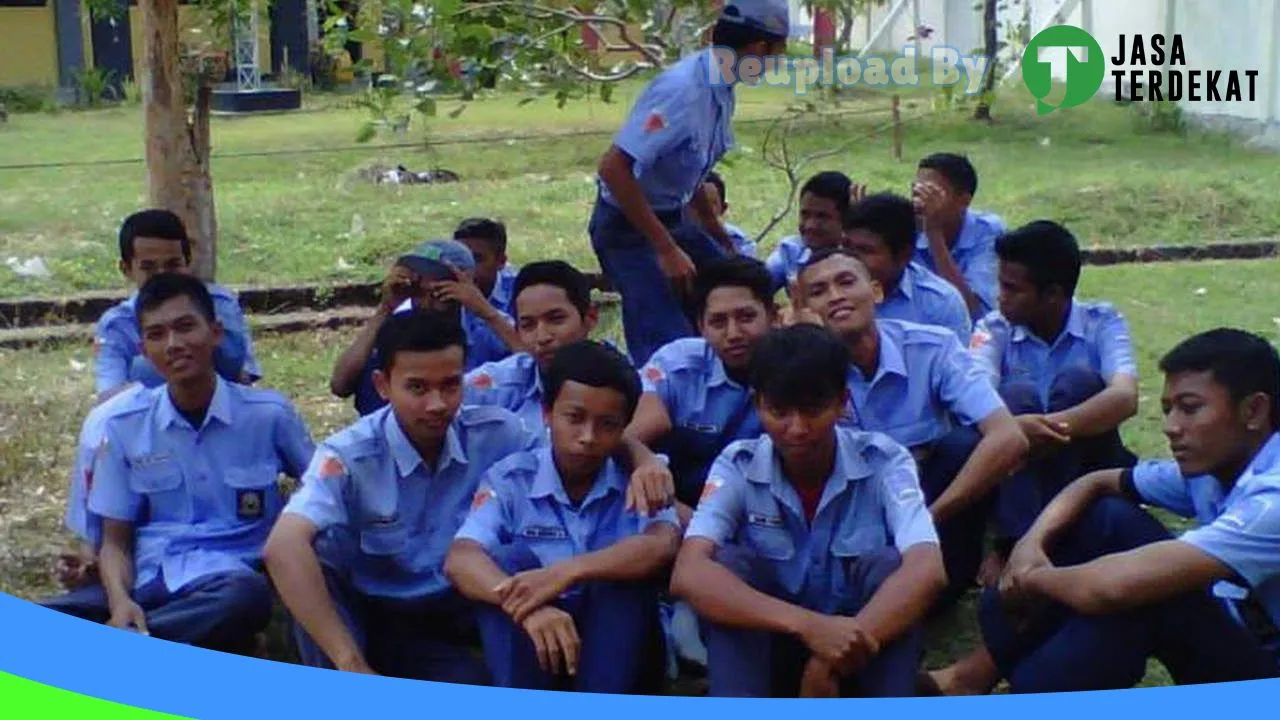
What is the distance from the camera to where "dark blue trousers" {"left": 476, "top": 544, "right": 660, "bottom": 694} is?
2766 mm

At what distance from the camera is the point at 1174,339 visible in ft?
20.3

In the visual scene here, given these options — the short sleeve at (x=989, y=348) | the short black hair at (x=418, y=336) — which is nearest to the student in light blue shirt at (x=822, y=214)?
the short sleeve at (x=989, y=348)

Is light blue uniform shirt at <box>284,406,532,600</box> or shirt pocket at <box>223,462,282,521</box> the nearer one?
light blue uniform shirt at <box>284,406,532,600</box>

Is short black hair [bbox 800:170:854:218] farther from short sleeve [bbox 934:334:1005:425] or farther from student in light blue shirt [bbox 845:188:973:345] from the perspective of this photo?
short sleeve [bbox 934:334:1005:425]

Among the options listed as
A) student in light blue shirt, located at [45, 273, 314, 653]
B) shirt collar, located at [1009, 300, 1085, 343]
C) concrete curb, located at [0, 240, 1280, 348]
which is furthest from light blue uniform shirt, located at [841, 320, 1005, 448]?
concrete curb, located at [0, 240, 1280, 348]

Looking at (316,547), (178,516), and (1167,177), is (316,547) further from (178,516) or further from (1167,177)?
(1167,177)

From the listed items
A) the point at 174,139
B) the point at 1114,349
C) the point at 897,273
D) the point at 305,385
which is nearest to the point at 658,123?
the point at 897,273

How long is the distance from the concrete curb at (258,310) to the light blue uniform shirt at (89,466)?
10.9 ft

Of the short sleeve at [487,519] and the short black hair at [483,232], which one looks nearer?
the short sleeve at [487,519]

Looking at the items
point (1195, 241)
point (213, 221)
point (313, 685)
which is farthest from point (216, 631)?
point (1195, 241)

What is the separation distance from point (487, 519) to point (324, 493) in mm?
287

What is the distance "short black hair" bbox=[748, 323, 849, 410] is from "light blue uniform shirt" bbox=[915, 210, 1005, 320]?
1864 millimetres

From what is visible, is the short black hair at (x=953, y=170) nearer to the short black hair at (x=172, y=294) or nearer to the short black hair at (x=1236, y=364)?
the short black hair at (x=1236, y=364)

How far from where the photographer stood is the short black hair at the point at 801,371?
2754 millimetres
